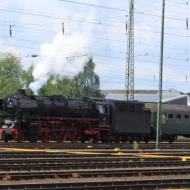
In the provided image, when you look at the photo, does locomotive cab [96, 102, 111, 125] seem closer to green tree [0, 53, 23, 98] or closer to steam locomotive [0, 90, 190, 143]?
steam locomotive [0, 90, 190, 143]

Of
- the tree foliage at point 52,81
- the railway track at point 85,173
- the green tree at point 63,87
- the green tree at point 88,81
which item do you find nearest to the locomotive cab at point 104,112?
the railway track at point 85,173

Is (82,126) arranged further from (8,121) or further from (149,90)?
(149,90)

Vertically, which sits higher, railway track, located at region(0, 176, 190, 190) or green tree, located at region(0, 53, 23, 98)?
green tree, located at region(0, 53, 23, 98)

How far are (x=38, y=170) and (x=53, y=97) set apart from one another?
710 inches

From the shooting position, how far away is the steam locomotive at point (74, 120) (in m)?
35.0

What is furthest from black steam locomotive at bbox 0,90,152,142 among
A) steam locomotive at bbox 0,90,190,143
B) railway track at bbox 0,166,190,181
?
railway track at bbox 0,166,190,181

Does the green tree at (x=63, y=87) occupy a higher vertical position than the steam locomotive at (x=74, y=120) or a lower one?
higher

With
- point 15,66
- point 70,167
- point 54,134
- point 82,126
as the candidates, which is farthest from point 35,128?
point 15,66

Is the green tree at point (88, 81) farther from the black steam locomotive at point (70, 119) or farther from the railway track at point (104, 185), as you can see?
the railway track at point (104, 185)

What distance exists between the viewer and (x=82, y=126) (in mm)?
37344

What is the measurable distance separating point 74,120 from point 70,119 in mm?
403

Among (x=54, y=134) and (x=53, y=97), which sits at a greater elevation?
(x=53, y=97)

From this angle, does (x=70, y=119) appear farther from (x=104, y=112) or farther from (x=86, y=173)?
(x=86, y=173)

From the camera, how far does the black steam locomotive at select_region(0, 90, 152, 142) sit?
115ft
